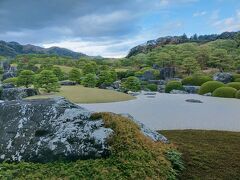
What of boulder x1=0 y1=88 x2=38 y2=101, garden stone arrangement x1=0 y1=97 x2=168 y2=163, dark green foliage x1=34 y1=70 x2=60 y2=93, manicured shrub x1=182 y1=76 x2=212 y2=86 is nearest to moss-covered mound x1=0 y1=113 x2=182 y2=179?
garden stone arrangement x1=0 y1=97 x2=168 y2=163

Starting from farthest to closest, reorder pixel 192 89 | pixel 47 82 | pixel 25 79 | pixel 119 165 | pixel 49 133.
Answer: pixel 25 79 → pixel 192 89 → pixel 47 82 → pixel 49 133 → pixel 119 165

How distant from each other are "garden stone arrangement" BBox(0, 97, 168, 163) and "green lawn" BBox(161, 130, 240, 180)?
1663 mm

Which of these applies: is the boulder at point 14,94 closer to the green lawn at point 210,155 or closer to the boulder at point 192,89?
the boulder at point 192,89

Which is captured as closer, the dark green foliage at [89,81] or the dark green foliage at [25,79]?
the dark green foliage at [25,79]

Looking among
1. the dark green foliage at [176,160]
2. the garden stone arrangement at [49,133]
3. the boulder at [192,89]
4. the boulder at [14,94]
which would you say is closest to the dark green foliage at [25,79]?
the boulder at [14,94]

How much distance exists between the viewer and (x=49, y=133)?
19.0ft

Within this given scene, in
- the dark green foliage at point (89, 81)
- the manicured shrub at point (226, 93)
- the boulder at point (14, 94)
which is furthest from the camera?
the dark green foliage at point (89, 81)

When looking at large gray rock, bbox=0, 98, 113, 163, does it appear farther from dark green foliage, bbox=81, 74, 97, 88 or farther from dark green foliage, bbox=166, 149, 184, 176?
dark green foliage, bbox=81, 74, 97, 88

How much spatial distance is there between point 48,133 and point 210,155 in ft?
10.3

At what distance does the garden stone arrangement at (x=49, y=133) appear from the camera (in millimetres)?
5492

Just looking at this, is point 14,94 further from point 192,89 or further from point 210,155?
point 210,155

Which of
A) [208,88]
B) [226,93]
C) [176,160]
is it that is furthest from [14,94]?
[176,160]

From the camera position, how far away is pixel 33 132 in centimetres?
584

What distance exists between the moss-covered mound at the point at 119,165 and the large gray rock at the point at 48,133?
7.6 inches
